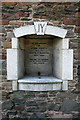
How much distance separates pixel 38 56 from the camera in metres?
3.98

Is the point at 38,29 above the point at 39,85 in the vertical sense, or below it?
above

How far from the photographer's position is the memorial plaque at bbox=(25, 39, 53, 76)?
157 inches

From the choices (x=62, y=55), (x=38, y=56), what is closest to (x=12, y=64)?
(x=38, y=56)

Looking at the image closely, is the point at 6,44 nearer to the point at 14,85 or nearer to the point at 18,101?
the point at 14,85

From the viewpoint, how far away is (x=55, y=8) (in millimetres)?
3227

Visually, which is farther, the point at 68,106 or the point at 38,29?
the point at 68,106

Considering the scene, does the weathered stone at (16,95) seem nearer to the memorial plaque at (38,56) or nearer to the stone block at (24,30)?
the memorial plaque at (38,56)

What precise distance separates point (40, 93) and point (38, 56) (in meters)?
1.24

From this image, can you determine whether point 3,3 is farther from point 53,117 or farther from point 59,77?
point 53,117

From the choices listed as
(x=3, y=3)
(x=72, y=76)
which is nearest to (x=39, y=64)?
(x=72, y=76)

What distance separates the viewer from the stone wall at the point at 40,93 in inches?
126

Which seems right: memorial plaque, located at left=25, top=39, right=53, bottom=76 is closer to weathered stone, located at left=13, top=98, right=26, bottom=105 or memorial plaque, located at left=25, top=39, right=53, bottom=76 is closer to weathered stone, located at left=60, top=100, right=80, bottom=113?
weathered stone, located at left=13, top=98, right=26, bottom=105

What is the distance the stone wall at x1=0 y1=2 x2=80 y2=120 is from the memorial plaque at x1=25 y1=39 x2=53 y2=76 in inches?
36.0

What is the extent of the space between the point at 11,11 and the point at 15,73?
63.8 inches
